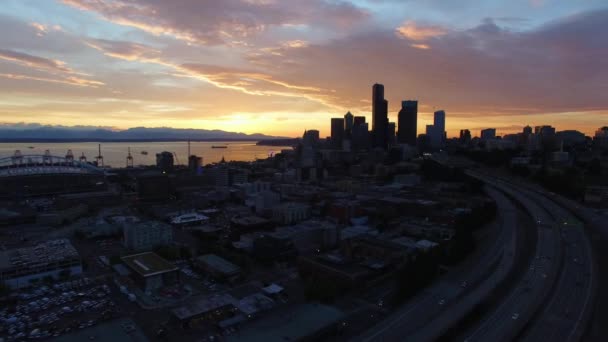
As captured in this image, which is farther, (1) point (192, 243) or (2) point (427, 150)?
(2) point (427, 150)

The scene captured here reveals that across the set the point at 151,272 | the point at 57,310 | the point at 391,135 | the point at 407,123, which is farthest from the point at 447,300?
Result: the point at 407,123

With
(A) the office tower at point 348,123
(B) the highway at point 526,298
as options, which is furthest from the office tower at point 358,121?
(B) the highway at point 526,298

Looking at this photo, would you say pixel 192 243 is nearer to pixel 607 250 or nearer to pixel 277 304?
pixel 277 304

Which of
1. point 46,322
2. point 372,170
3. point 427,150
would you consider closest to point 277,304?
point 46,322

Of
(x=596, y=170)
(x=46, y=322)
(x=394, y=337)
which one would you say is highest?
(x=596, y=170)

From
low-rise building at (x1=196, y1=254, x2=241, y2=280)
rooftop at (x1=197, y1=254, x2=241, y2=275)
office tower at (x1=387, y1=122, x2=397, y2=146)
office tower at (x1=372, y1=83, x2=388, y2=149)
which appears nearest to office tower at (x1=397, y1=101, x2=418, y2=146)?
office tower at (x1=387, y1=122, x2=397, y2=146)

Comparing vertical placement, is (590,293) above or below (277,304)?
above

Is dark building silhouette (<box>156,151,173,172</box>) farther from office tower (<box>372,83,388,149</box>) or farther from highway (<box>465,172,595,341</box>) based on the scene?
office tower (<box>372,83,388,149</box>)

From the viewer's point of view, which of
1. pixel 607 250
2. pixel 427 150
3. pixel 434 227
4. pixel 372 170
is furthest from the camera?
pixel 427 150

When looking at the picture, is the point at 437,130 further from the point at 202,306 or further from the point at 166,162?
the point at 202,306
